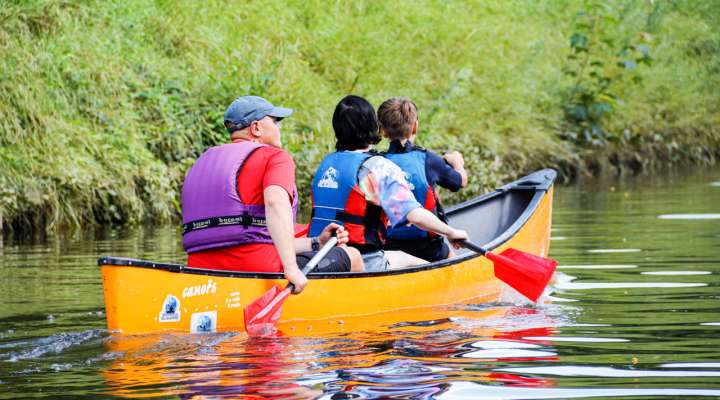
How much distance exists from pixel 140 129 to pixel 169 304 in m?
8.70

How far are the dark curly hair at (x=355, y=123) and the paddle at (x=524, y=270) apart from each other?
0.85 meters

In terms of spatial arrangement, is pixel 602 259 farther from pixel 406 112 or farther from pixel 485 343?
pixel 485 343

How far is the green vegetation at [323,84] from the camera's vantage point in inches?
516

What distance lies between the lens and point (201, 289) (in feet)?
19.1

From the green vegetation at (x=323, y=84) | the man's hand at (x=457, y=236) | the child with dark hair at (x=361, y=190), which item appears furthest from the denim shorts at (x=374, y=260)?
the green vegetation at (x=323, y=84)

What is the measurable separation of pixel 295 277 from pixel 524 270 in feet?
5.51

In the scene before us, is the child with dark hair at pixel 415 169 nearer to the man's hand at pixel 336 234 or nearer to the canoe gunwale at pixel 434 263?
the canoe gunwale at pixel 434 263

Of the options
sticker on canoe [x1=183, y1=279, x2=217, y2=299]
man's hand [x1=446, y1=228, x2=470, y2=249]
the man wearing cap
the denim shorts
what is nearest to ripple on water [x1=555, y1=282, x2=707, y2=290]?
man's hand [x1=446, y1=228, x2=470, y2=249]

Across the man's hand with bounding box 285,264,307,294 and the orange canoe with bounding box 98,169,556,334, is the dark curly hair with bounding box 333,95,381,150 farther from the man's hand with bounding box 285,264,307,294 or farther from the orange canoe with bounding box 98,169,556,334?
the man's hand with bounding box 285,264,307,294

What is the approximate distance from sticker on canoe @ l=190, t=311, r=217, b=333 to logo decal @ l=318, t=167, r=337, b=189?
1.11 meters

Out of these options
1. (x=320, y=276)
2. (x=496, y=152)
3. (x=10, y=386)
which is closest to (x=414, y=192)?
(x=320, y=276)

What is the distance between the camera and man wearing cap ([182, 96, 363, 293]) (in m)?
5.85

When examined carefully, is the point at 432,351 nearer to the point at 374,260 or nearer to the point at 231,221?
the point at 231,221

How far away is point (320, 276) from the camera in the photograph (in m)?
6.27
